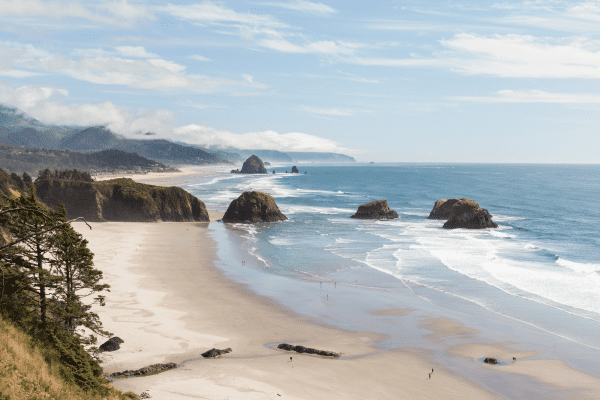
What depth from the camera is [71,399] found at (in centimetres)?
1212

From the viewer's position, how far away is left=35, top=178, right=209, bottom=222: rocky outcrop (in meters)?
68.3

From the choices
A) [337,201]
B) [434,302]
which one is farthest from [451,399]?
[337,201]

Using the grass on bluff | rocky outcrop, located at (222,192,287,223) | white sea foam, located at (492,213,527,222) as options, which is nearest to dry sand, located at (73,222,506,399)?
the grass on bluff

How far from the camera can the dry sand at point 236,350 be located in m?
19.5

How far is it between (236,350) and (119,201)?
53.5 m

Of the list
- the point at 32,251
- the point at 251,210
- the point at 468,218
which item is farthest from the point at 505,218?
the point at 32,251

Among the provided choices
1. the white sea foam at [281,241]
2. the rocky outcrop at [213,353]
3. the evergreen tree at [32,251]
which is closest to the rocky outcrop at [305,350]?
the rocky outcrop at [213,353]

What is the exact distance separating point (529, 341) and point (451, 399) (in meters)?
9.44

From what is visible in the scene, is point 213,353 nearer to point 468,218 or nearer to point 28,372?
point 28,372

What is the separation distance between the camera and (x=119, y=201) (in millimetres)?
70062

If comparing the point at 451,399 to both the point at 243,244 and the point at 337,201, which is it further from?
the point at 337,201

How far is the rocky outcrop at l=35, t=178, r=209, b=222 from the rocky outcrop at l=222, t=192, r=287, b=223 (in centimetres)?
490

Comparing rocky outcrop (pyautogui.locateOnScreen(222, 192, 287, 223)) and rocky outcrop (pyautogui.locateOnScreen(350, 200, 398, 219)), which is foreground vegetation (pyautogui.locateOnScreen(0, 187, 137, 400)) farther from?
rocky outcrop (pyautogui.locateOnScreen(350, 200, 398, 219))

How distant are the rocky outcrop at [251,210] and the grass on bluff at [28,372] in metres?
60.6
